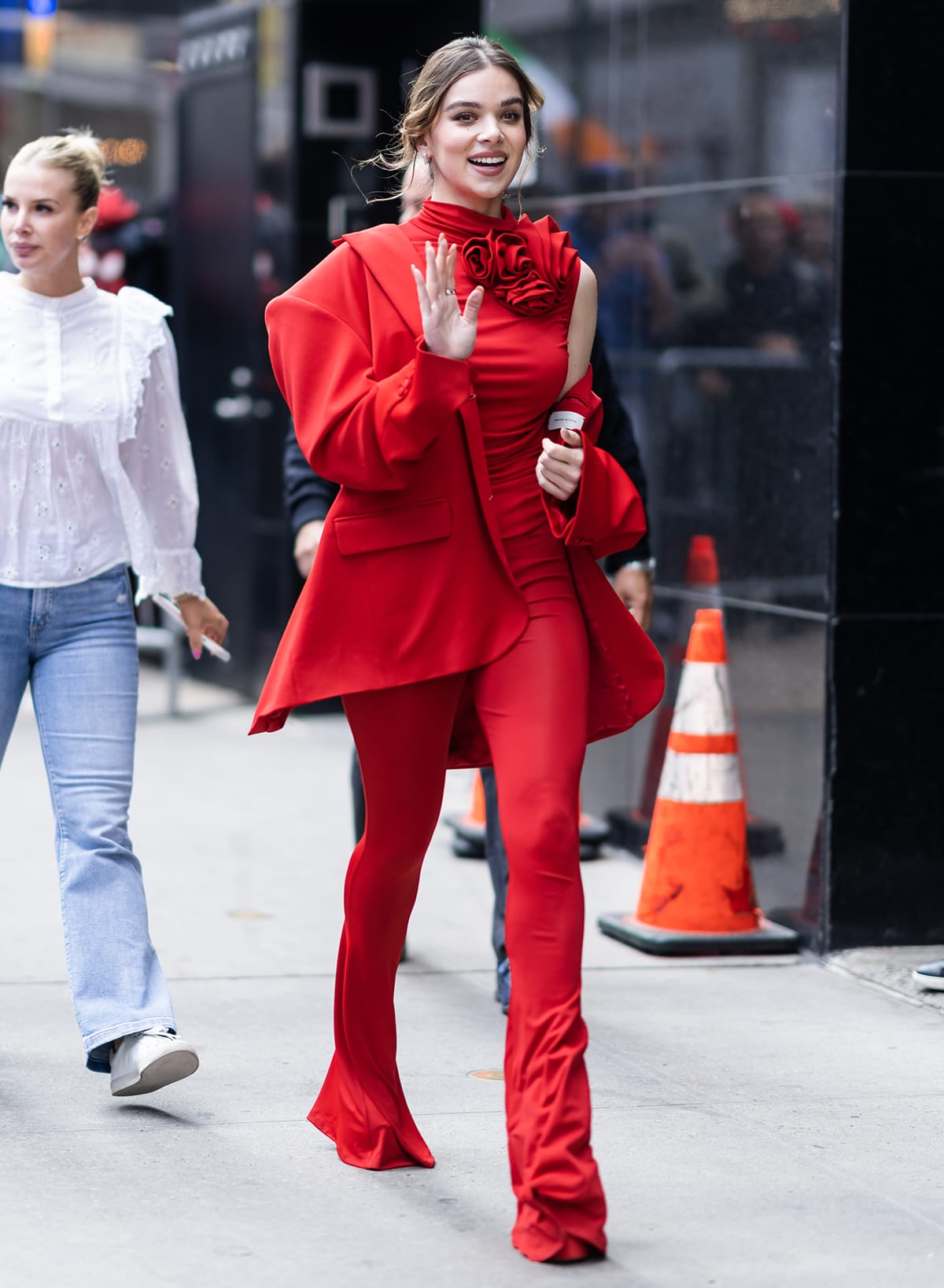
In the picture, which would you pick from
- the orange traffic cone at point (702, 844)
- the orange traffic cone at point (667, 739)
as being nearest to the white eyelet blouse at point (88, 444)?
the orange traffic cone at point (702, 844)

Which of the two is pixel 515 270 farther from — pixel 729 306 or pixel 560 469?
pixel 729 306

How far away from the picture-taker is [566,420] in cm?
378

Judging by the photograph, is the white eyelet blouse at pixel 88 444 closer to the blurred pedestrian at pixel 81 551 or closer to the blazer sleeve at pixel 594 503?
the blurred pedestrian at pixel 81 551

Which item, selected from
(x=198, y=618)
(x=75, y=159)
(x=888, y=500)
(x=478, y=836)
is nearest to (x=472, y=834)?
(x=478, y=836)

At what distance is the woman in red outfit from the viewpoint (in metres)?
3.56

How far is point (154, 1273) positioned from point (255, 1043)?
1.38 m

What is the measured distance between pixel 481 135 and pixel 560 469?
578 mm

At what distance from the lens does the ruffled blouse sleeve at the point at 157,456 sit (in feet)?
14.9

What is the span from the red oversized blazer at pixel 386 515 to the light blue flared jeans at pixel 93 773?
74cm

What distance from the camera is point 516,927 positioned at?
11.7 ft

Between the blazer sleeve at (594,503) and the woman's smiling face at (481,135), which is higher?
the woman's smiling face at (481,135)

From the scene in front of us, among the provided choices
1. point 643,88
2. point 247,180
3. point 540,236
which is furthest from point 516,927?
point 247,180

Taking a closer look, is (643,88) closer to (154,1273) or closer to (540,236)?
(540,236)

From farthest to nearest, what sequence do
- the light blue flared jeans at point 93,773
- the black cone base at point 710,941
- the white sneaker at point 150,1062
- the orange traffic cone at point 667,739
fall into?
the orange traffic cone at point 667,739 < the black cone base at point 710,941 < the light blue flared jeans at point 93,773 < the white sneaker at point 150,1062
